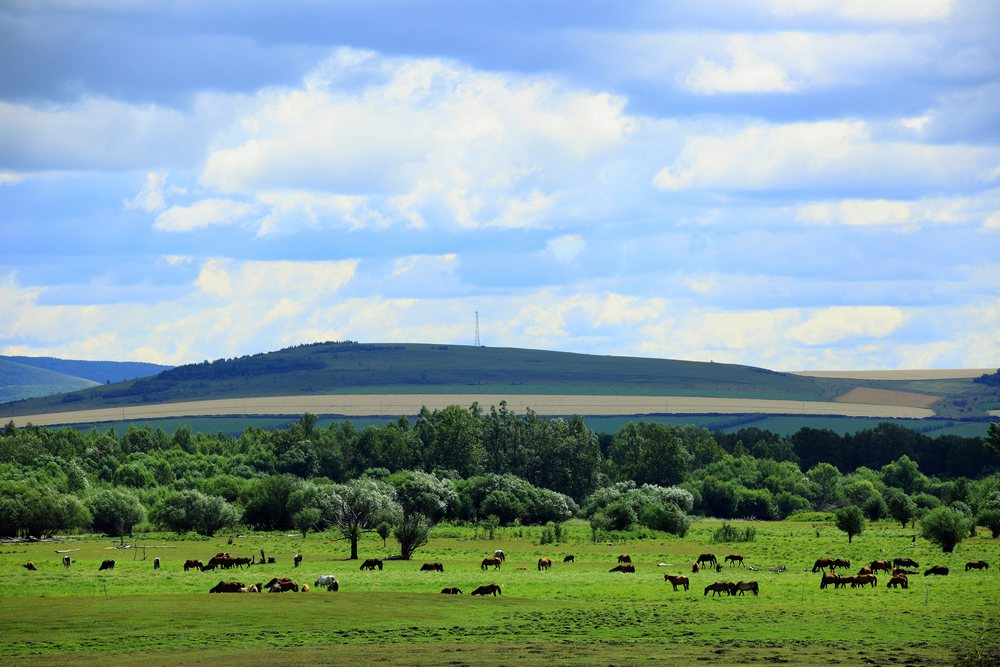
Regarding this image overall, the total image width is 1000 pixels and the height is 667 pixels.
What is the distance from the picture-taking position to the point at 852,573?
310 feet

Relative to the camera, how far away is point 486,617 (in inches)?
2744

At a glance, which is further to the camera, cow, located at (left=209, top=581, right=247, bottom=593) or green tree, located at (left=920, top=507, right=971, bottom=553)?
green tree, located at (left=920, top=507, right=971, bottom=553)

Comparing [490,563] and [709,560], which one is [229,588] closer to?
[490,563]

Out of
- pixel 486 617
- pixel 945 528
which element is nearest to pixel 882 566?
pixel 945 528

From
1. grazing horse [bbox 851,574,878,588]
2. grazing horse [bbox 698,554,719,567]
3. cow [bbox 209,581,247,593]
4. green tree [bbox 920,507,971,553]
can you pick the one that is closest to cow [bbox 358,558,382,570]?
cow [bbox 209,581,247,593]

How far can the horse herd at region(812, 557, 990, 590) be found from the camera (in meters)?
83.8

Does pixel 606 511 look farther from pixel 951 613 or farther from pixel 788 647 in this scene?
pixel 788 647

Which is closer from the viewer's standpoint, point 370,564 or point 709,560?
point 370,564

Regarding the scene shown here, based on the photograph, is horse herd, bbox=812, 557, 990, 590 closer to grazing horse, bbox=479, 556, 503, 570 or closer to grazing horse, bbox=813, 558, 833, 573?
grazing horse, bbox=813, 558, 833, 573

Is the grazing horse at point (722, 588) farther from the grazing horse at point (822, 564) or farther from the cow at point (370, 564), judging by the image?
the cow at point (370, 564)

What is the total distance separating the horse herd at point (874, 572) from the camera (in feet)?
275

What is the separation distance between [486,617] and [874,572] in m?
32.8

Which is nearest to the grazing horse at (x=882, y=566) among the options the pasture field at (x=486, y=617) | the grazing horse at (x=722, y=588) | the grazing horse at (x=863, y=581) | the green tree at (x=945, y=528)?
the pasture field at (x=486, y=617)

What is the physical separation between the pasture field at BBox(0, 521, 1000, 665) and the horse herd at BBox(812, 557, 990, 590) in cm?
101
